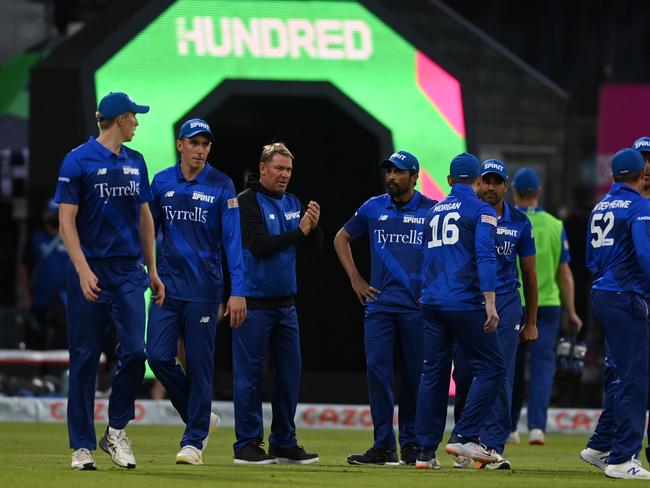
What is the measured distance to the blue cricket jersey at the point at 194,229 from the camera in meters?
12.2

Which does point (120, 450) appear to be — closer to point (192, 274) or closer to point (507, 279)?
point (192, 274)

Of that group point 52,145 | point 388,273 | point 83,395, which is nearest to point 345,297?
point 52,145

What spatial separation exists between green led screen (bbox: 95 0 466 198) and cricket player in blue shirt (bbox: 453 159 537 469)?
17.5ft

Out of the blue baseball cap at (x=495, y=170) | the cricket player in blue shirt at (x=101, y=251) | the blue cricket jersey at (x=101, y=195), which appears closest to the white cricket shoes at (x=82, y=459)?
the cricket player in blue shirt at (x=101, y=251)

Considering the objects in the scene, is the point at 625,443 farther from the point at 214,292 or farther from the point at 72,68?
the point at 72,68

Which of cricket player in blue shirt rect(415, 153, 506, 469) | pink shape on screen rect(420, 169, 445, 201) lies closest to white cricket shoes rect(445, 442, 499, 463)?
cricket player in blue shirt rect(415, 153, 506, 469)

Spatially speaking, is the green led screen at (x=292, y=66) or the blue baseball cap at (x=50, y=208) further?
the blue baseball cap at (x=50, y=208)

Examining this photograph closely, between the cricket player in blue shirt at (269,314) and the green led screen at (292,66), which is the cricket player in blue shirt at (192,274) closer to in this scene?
the cricket player in blue shirt at (269,314)

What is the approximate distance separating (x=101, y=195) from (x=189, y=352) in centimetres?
136

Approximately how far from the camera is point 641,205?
1203 cm

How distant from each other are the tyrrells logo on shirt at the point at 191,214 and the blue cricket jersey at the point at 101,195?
683 millimetres

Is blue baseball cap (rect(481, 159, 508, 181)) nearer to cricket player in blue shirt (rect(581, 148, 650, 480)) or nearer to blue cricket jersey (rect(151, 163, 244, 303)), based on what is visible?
cricket player in blue shirt (rect(581, 148, 650, 480))

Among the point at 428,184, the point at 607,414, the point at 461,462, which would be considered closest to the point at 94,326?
the point at 461,462

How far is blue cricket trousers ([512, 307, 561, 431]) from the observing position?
16047 millimetres
